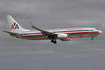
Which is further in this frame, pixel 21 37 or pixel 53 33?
pixel 21 37

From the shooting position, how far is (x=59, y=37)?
73312 mm

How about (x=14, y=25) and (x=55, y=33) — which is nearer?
(x=55, y=33)

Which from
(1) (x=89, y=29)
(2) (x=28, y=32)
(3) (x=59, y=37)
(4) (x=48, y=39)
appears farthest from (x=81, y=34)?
(2) (x=28, y=32)

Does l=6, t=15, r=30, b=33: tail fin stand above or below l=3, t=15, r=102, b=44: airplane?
above

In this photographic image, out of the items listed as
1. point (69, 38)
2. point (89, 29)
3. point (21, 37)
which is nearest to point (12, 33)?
point (21, 37)

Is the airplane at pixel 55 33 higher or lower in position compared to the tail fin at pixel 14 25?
lower

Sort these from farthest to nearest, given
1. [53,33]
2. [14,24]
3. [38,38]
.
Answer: [14,24], [38,38], [53,33]

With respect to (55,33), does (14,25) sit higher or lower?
higher

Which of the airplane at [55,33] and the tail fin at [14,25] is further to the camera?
the tail fin at [14,25]

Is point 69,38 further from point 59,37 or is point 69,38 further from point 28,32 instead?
point 28,32

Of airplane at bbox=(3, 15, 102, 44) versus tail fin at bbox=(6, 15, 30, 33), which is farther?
tail fin at bbox=(6, 15, 30, 33)

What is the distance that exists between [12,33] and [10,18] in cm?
926

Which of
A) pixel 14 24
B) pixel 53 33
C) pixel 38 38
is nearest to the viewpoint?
pixel 53 33

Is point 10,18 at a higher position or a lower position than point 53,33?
higher
